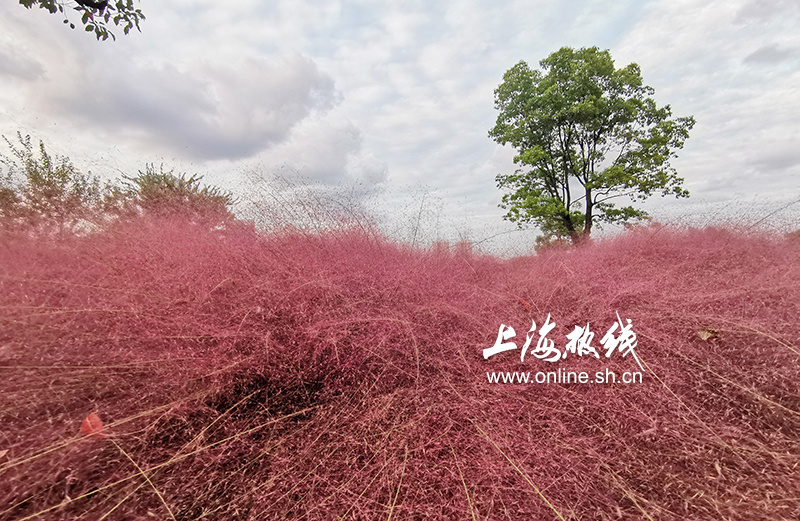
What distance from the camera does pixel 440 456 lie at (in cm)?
117

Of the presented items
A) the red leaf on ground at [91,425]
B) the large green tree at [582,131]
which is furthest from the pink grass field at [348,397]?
the large green tree at [582,131]

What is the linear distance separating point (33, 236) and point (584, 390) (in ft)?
12.0

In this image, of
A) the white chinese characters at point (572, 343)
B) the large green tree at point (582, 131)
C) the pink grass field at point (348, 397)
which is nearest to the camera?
the pink grass field at point (348, 397)

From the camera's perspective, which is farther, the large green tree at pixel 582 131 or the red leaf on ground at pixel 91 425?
the large green tree at pixel 582 131

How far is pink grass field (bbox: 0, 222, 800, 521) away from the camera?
1017 millimetres

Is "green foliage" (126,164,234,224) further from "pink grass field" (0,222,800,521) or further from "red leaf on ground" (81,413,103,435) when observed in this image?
"red leaf on ground" (81,413,103,435)

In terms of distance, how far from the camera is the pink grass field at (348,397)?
40.0 inches

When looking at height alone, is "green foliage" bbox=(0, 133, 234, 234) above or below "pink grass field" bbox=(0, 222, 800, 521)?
above

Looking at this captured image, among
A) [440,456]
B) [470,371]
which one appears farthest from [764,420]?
[440,456]

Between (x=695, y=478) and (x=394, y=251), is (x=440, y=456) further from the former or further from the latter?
(x=394, y=251)

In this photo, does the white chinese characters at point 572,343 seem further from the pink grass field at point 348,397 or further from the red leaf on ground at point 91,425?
the red leaf on ground at point 91,425

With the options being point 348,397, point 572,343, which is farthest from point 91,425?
point 572,343

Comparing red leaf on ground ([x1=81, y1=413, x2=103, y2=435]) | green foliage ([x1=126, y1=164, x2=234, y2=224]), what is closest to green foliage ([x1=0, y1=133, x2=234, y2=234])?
green foliage ([x1=126, y1=164, x2=234, y2=224])

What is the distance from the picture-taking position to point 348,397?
4.58 feet
